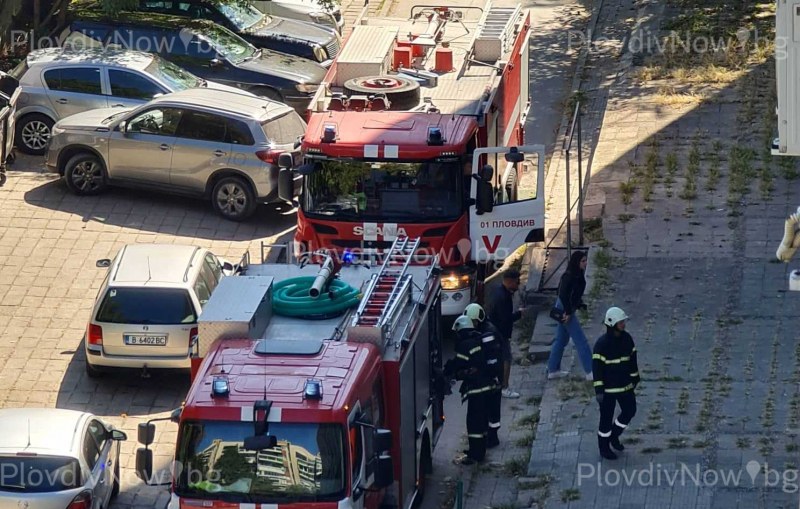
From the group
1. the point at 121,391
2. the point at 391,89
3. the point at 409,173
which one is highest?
the point at 391,89

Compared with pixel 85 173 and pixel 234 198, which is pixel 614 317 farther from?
pixel 85 173

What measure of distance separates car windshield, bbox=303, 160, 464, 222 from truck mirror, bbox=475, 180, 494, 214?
200mm

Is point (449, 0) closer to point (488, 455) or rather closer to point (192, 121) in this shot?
point (192, 121)

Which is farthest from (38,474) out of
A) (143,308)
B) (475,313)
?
(475,313)

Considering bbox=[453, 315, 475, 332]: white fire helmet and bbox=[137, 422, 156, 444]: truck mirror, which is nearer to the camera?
bbox=[137, 422, 156, 444]: truck mirror

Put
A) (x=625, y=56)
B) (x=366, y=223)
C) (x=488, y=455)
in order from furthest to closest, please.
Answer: (x=625, y=56) < (x=366, y=223) < (x=488, y=455)

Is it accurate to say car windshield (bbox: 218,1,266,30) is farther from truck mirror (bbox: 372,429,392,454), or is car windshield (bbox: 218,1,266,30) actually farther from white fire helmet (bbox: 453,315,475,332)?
truck mirror (bbox: 372,429,392,454)

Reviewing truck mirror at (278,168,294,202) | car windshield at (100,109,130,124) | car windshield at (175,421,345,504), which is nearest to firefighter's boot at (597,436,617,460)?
car windshield at (175,421,345,504)

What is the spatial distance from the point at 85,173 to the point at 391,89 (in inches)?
222

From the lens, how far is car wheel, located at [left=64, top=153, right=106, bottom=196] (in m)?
22.5

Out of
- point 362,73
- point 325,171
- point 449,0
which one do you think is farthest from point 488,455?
point 449,0

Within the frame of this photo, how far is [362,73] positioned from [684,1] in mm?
13515

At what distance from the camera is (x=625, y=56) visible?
94.6 feet

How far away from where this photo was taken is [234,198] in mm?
22109
